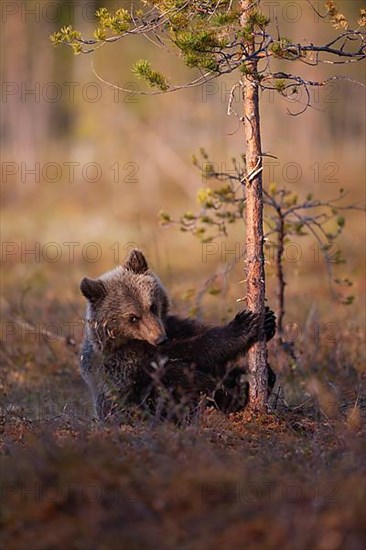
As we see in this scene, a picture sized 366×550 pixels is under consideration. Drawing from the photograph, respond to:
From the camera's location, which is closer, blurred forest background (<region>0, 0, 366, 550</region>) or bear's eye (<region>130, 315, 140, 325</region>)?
blurred forest background (<region>0, 0, 366, 550</region>)

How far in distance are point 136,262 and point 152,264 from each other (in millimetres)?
8274

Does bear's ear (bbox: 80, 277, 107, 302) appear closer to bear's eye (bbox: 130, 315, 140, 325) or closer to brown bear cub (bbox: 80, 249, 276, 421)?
brown bear cub (bbox: 80, 249, 276, 421)

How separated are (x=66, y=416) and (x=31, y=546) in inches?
129

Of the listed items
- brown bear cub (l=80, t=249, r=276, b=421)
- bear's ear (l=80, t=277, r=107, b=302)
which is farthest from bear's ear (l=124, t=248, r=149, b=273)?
bear's ear (l=80, t=277, r=107, b=302)

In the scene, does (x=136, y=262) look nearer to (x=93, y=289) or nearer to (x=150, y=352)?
(x=93, y=289)

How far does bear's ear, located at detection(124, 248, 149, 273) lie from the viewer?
30.4 ft

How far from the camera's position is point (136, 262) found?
9305 millimetres

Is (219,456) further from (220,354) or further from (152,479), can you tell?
(220,354)

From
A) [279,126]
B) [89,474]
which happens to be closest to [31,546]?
[89,474]

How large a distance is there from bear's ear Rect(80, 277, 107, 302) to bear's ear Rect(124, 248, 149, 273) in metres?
0.37

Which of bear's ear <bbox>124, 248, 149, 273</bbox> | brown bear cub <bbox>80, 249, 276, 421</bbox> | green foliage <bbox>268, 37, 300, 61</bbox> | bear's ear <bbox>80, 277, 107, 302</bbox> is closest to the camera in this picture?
green foliage <bbox>268, 37, 300, 61</bbox>

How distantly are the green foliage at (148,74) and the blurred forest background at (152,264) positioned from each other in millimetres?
1478

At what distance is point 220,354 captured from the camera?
857 cm

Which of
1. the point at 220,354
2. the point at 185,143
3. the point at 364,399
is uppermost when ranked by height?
Answer: the point at 185,143
